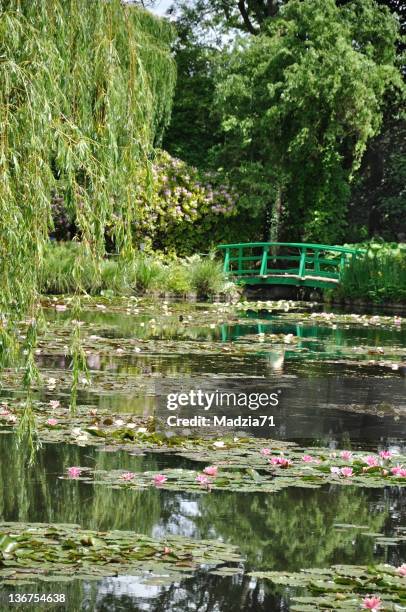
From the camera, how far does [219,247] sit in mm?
25953

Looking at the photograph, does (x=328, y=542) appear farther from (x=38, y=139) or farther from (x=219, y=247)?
(x=219, y=247)

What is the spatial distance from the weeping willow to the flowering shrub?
2098cm

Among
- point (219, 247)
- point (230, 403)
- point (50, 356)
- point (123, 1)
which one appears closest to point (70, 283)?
point (219, 247)

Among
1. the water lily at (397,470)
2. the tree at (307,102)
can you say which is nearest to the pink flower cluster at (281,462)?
the water lily at (397,470)

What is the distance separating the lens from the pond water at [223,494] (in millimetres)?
→ 3830

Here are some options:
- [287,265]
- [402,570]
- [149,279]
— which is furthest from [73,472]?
[287,265]

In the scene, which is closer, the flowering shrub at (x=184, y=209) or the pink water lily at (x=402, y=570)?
the pink water lily at (x=402, y=570)

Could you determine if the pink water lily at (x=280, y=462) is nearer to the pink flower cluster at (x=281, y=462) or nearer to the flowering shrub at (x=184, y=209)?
the pink flower cluster at (x=281, y=462)

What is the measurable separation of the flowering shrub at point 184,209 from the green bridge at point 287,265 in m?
0.78

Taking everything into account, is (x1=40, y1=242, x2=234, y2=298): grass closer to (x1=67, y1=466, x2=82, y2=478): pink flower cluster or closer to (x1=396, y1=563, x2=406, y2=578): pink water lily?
(x1=67, y1=466, x2=82, y2=478): pink flower cluster

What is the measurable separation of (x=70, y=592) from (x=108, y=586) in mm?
138

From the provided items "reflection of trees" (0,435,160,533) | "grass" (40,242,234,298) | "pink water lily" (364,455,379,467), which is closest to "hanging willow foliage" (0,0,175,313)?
"reflection of trees" (0,435,160,533)

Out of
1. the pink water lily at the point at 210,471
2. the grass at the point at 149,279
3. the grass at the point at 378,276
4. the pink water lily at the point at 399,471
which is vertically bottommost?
the pink water lily at the point at 210,471

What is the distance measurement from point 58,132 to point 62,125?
181 millimetres
